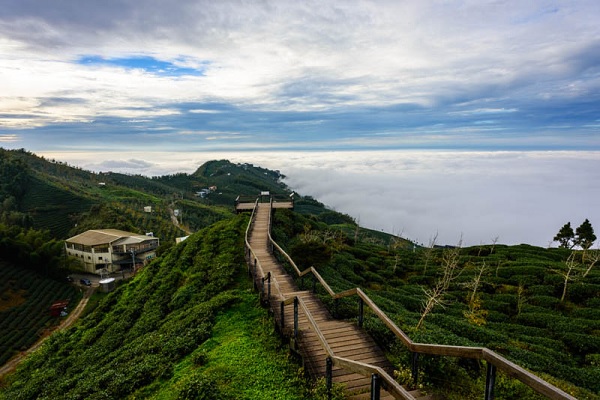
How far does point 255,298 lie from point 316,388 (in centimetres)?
718

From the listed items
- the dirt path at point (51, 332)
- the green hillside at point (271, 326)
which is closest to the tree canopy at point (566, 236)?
the green hillside at point (271, 326)

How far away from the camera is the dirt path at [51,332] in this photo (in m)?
41.8

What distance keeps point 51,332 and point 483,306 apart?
6095 centimetres

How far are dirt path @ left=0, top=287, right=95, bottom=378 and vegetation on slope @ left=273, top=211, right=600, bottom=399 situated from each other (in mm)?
38583

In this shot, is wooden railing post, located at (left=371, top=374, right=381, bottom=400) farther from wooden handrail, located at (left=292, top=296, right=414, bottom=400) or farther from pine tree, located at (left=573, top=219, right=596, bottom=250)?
pine tree, located at (left=573, top=219, right=596, bottom=250)

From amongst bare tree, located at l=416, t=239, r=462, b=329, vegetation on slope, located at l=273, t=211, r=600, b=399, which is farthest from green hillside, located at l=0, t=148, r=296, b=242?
bare tree, located at l=416, t=239, r=462, b=329

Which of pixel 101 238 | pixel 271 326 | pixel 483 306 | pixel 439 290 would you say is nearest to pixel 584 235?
pixel 483 306

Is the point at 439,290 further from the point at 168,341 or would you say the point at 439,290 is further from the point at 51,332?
the point at 51,332

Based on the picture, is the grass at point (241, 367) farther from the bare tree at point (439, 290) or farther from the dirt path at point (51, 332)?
the dirt path at point (51, 332)

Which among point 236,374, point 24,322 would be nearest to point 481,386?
point 236,374

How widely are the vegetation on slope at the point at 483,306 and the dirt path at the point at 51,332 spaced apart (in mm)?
38583

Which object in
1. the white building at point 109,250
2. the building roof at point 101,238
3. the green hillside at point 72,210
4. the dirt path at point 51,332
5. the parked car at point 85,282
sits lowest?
the dirt path at point 51,332

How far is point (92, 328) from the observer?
21.7 meters

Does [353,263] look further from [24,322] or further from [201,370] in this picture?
[24,322]
